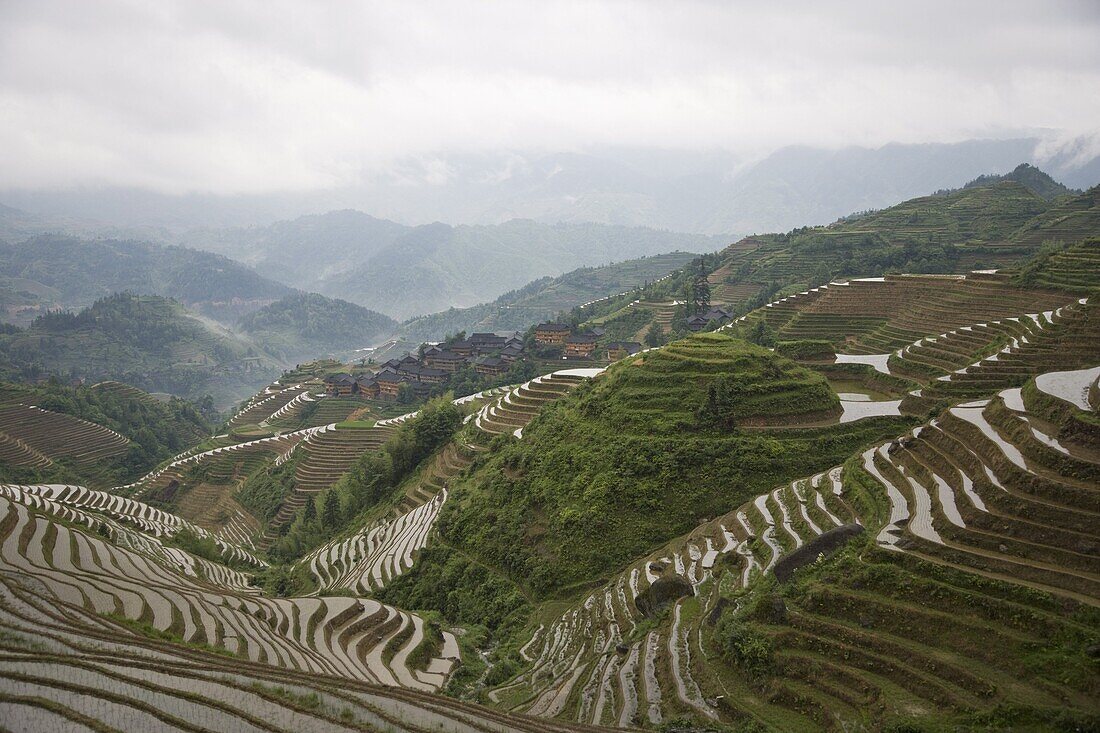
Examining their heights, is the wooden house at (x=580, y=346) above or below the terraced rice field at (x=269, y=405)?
above

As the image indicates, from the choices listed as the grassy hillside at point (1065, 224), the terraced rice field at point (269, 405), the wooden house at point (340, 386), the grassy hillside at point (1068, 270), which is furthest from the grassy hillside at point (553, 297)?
the grassy hillside at point (1068, 270)

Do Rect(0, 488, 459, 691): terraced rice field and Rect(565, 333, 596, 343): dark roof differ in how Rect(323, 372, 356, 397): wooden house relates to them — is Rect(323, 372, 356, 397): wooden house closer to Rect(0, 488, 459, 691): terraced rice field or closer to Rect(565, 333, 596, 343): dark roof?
Rect(565, 333, 596, 343): dark roof

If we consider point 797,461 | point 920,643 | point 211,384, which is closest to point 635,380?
point 797,461

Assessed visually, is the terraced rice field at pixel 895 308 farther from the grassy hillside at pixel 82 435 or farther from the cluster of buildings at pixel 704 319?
the grassy hillside at pixel 82 435

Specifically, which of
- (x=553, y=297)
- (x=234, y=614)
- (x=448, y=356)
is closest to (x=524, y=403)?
(x=234, y=614)

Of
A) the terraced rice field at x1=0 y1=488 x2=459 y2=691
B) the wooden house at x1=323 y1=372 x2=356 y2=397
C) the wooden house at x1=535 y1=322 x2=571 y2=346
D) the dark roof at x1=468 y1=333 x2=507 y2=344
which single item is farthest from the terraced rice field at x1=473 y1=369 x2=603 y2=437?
the wooden house at x1=323 y1=372 x2=356 y2=397

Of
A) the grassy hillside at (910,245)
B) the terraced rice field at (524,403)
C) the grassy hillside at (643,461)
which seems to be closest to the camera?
the grassy hillside at (643,461)

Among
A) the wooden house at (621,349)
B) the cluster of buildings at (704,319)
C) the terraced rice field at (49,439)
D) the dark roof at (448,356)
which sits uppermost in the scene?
the cluster of buildings at (704,319)

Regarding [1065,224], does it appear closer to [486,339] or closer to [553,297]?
[486,339]
